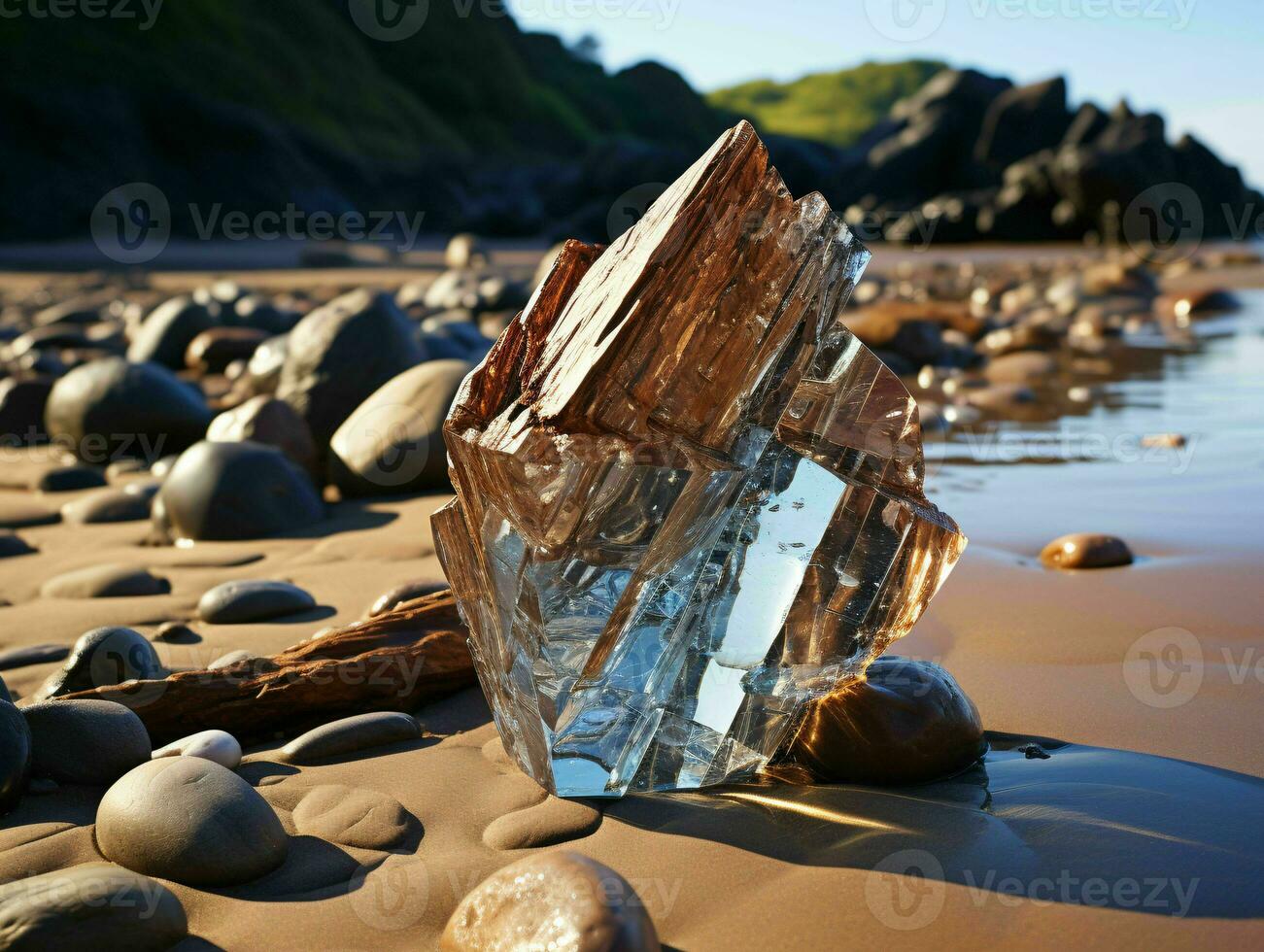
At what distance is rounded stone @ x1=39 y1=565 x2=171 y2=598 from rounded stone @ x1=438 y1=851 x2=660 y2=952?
2071 mm

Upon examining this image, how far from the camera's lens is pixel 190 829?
65.1 inches

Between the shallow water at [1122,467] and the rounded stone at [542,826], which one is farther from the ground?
the shallow water at [1122,467]

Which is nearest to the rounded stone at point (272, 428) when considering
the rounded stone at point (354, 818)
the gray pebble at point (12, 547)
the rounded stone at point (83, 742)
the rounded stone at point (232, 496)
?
the rounded stone at point (232, 496)

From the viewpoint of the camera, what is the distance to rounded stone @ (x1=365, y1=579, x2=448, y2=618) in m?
2.81

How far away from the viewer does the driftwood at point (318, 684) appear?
87.7 inches

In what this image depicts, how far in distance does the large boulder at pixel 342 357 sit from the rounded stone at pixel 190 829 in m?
3.42

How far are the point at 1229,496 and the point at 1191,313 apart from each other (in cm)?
835

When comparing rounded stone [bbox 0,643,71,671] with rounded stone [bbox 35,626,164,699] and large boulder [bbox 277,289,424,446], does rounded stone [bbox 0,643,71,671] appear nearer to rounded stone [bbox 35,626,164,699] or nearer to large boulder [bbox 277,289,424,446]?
rounded stone [bbox 35,626,164,699]

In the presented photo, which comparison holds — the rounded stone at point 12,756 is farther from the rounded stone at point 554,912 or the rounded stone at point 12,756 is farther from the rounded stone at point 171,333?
the rounded stone at point 171,333

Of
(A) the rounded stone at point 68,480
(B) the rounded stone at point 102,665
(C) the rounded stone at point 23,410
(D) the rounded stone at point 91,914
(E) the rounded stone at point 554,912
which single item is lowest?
(C) the rounded stone at point 23,410

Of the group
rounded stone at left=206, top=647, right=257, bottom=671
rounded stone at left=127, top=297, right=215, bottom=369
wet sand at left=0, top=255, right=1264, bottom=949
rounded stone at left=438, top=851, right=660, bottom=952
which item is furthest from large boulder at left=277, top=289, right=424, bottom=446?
rounded stone at left=438, top=851, right=660, bottom=952

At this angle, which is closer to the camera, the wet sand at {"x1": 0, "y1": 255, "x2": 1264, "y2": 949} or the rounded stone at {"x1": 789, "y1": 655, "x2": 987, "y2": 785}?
the wet sand at {"x1": 0, "y1": 255, "x2": 1264, "y2": 949}

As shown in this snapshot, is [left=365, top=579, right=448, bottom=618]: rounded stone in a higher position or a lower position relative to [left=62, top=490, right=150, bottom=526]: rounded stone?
higher

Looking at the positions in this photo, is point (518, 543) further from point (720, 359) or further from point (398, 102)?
point (398, 102)
